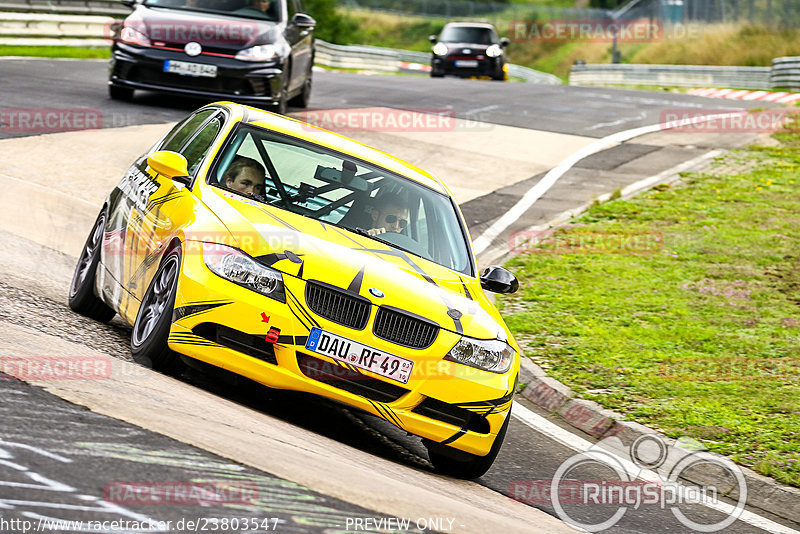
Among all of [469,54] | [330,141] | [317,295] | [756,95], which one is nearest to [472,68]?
[469,54]

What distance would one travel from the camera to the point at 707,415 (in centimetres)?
804

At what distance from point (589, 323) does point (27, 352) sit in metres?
5.91

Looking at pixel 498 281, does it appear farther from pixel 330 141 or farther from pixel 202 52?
pixel 202 52

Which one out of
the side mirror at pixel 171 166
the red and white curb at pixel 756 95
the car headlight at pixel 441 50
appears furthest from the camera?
the car headlight at pixel 441 50

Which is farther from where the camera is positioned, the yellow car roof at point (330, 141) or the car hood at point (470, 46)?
the car hood at point (470, 46)

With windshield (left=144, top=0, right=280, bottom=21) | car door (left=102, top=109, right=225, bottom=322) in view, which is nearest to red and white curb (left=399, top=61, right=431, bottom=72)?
windshield (left=144, top=0, right=280, bottom=21)

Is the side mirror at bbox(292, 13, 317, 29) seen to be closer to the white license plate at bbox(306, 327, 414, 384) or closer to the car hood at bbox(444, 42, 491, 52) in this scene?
the white license plate at bbox(306, 327, 414, 384)

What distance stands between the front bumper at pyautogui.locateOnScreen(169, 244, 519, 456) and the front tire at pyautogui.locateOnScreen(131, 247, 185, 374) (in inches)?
3.8

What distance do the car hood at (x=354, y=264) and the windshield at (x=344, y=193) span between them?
254mm

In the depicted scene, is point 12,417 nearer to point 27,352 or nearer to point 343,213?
point 27,352

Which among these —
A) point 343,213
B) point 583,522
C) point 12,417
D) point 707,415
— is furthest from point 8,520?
point 707,415

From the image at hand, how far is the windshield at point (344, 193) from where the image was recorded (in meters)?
6.89

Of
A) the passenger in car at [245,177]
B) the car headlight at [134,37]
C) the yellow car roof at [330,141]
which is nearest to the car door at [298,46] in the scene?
the car headlight at [134,37]

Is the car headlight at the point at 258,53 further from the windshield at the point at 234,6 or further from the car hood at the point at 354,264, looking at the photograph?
the car hood at the point at 354,264
